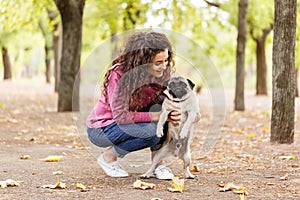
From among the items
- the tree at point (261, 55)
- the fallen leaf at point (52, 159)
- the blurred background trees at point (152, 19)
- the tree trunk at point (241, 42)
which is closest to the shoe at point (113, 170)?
the fallen leaf at point (52, 159)

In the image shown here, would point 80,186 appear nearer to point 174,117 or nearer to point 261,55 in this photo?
point 174,117

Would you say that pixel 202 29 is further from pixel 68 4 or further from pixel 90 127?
pixel 90 127

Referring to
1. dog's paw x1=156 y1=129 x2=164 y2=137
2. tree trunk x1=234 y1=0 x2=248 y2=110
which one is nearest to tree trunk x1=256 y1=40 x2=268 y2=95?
tree trunk x1=234 y1=0 x2=248 y2=110

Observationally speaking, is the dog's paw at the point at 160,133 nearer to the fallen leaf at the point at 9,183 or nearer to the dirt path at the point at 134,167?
the dirt path at the point at 134,167

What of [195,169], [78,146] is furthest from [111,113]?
[78,146]

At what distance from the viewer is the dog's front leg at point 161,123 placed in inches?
212

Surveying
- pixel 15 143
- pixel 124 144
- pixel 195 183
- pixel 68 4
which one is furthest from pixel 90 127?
pixel 68 4

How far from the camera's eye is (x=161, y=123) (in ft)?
17.8

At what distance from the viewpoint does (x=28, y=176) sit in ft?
19.8

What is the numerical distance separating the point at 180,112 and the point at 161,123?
21 centimetres

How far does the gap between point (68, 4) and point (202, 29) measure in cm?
1197

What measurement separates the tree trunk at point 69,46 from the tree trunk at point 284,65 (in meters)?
6.36

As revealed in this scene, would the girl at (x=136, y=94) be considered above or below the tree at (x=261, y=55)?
below

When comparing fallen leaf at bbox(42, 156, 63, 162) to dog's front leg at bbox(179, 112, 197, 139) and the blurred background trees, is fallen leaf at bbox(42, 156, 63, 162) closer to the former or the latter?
dog's front leg at bbox(179, 112, 197, 139)
